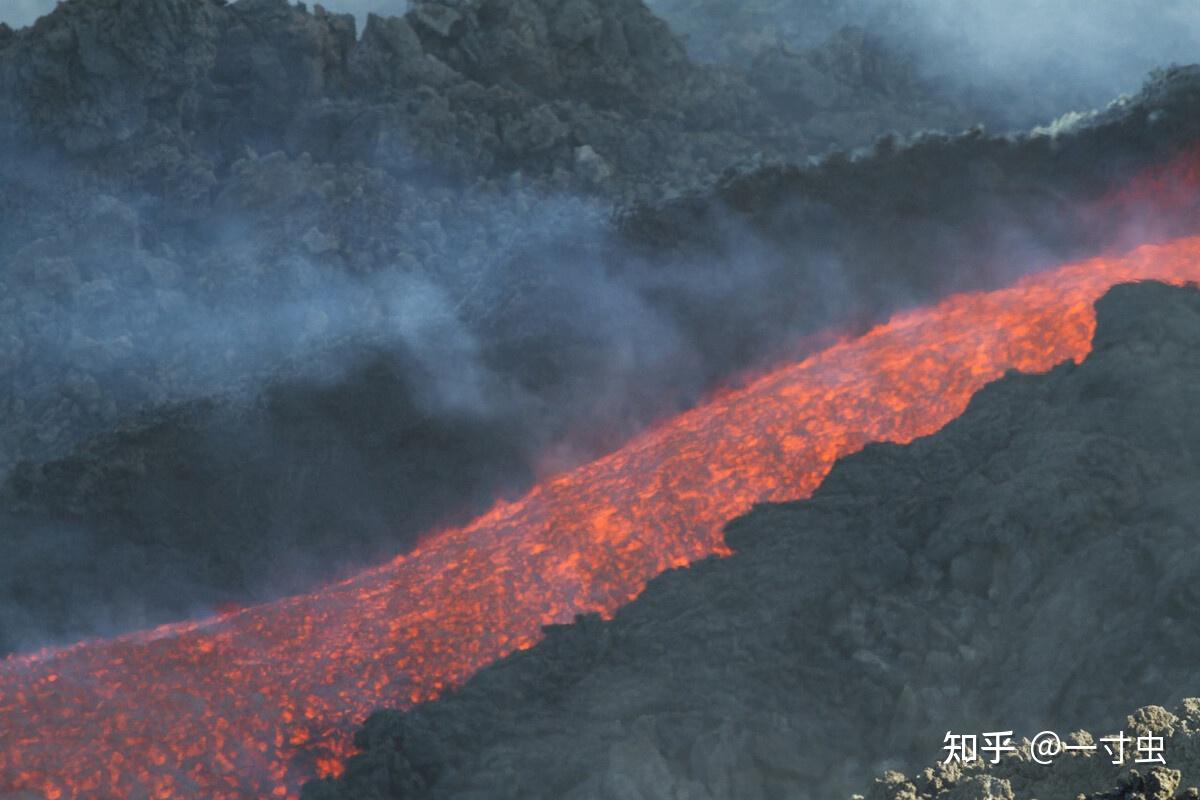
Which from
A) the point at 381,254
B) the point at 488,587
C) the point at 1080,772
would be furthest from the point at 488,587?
the point at 381,254

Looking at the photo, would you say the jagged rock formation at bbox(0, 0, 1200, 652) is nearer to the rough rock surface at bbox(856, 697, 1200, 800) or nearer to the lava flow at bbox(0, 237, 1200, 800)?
the lava flow at bbox(0, 237, 1200, 800)

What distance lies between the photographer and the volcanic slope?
7.27m

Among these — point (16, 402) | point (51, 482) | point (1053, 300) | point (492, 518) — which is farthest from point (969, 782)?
point (16, 402)

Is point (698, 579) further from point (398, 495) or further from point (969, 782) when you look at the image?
point (969, 782)

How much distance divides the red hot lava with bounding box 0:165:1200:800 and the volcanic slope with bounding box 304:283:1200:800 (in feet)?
1.88

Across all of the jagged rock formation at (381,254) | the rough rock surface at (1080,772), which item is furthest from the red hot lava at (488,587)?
the rough rock surface at (1080,772)

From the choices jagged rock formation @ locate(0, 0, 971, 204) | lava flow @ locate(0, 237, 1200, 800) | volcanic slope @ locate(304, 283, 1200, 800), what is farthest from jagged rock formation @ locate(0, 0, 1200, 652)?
volcanic slope @ locate(304, 283, 1200, 800)

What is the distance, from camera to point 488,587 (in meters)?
10.1

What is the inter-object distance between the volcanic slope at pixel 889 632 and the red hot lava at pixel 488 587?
0.57 m

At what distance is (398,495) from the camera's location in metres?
11.0

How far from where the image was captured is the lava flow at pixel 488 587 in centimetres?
890

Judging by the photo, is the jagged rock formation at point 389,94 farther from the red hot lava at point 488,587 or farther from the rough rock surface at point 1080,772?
the rough rock surface at point 1080,772

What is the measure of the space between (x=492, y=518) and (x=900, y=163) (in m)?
4.92

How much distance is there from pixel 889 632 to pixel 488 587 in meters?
3.15
